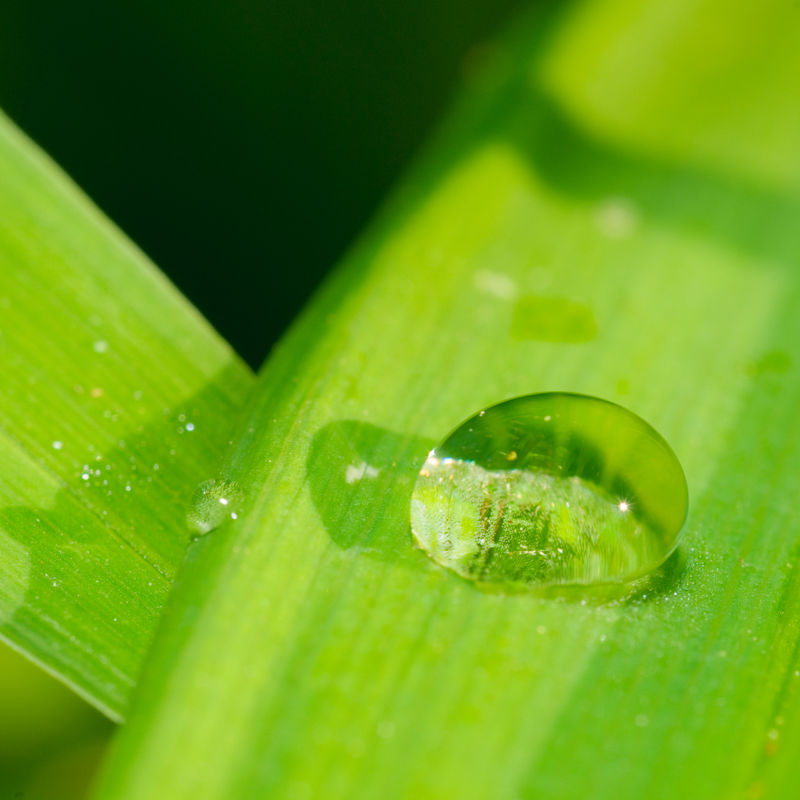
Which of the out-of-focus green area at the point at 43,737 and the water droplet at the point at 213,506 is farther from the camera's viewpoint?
the out-of-focus green area at the point at 43,737

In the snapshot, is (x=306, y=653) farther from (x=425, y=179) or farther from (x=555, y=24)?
(x=555, y=24)

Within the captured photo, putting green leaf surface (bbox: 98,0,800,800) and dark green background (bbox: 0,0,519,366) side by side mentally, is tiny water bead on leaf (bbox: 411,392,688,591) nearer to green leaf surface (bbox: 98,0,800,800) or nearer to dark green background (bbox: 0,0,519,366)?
green leaf surface (bbox: 98,0,800,800)

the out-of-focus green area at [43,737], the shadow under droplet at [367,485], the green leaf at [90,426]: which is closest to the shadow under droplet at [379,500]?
the shadow under droplet at [367,485]

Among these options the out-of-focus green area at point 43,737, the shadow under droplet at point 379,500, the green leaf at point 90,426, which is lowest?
the out-of-focus green area at point 43,737

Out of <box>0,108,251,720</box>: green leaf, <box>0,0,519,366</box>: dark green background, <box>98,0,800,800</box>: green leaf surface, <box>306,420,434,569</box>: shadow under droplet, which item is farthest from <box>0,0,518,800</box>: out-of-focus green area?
<box>306,420,434,569</box>: shadow under droplet

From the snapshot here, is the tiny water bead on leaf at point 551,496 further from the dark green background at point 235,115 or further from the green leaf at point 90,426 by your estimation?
the dark green background at point 235,115

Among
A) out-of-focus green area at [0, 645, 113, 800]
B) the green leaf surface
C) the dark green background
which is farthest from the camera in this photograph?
the dark green background
